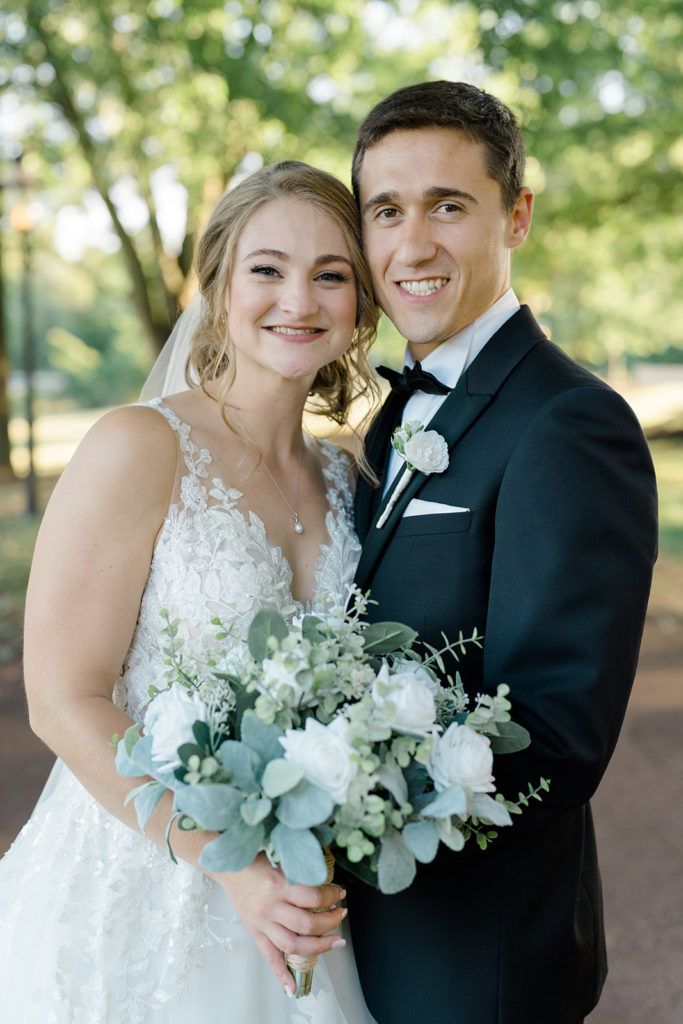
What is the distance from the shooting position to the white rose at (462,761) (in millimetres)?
1629

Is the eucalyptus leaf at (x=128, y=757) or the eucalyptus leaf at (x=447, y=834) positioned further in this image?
the eucalyptus leaf at (x=128, y=757)

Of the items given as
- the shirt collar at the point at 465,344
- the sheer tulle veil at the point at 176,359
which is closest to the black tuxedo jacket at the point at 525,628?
the shirt collar at the point at 465,344

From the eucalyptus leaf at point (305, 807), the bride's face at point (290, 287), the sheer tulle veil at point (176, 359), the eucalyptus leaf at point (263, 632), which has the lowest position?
the eucalyptus leaf at point (305, 807)

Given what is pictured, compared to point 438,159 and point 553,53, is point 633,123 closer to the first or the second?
point 553,53

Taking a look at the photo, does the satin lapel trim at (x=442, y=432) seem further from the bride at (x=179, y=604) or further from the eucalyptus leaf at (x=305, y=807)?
the eucalyptus leaf at (x=305, y=807)

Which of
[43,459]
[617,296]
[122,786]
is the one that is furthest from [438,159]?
[617,296]

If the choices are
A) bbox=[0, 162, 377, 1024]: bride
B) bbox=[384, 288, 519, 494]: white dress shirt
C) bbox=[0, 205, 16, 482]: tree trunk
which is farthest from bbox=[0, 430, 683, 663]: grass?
bbox=[384, 288, 519, 494]: white dress shirt

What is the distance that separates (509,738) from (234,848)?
57 centimetres

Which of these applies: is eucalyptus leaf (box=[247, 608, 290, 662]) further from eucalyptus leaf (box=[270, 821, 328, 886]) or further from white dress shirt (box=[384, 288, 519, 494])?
white dress shirt (box=[384, 288, 519, 494])

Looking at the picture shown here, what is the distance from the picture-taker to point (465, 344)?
277cm

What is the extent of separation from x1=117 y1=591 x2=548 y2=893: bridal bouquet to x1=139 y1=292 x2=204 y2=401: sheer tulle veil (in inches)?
64.6

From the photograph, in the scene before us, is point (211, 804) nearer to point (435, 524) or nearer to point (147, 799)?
point (147, 799)

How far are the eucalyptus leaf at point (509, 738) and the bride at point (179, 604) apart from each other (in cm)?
48

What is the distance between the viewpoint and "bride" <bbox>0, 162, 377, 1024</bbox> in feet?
7.50
